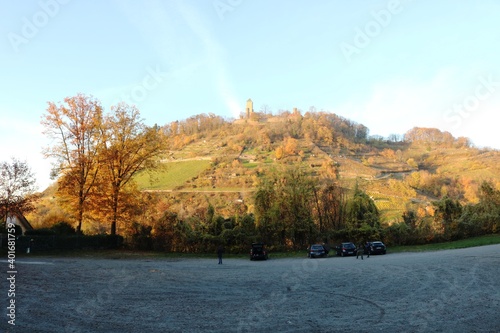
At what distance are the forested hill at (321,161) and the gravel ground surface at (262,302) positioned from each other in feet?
94.8

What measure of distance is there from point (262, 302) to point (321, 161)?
373 feet

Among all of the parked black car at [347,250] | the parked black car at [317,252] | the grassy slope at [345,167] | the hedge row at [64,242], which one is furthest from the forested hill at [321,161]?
the parked black car at [317,252]

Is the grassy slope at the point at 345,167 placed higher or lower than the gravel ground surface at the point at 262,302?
higher

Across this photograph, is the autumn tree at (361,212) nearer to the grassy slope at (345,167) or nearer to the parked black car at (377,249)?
the parked black car at (377,249)

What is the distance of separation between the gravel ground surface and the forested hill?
28.9 metres

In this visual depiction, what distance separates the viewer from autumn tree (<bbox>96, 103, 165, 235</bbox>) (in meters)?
38.6

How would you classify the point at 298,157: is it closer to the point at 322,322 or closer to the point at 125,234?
the point at 125,234

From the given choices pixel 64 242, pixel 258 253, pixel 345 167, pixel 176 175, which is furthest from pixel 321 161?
pixel 64 242

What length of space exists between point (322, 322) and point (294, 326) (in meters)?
0.75

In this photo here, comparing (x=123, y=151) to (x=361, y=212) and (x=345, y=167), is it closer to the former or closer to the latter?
(x=361, y=212)

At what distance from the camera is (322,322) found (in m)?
8.60

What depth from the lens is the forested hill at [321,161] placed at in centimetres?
8844

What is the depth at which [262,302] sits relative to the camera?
1109 centimetres

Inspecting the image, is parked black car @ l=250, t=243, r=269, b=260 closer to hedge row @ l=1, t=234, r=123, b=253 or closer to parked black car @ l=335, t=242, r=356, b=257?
parked black car @ l=335, t=242, r=356, b=257
